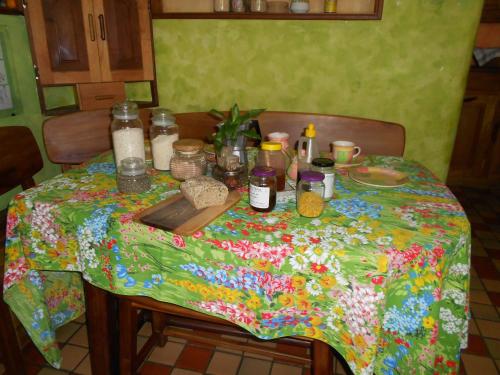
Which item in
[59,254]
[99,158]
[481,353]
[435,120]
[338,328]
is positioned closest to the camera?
[338,328]

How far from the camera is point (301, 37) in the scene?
97.2 inches

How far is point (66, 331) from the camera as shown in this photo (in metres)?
1.74

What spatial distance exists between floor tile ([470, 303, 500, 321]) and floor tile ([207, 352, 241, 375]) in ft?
4.10

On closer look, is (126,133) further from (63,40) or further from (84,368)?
(63,40)

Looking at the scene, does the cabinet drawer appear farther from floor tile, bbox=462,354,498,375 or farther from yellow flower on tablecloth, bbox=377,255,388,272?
floor tile, bbox=462,354,498,375

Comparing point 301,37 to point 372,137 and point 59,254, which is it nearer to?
point 372,137

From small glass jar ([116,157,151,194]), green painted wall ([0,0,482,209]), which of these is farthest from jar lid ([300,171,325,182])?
green painted wall ([0,0,482,209])

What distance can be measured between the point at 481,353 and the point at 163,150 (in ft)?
5.38

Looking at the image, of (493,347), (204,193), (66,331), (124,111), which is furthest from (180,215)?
(493,347)

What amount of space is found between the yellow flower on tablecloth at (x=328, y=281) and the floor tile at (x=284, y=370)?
0.90m

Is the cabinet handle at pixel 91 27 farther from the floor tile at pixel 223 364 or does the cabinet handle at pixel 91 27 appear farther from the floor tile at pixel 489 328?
the floor tile at pixel 489 328

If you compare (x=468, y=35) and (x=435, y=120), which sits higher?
(x=468, y=35)

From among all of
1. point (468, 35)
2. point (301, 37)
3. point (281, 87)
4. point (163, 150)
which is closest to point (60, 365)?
point (163, 150)

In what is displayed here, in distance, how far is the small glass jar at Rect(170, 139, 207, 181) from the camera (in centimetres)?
120
